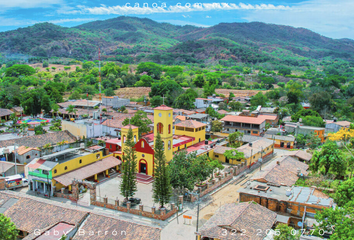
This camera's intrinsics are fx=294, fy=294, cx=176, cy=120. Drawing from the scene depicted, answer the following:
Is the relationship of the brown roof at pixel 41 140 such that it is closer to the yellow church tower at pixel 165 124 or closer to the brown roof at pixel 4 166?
the brown roof at pixel 4 166

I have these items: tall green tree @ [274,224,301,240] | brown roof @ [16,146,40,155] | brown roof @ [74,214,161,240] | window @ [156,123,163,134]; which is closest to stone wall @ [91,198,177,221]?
brown roof @ [74,214,161,240]

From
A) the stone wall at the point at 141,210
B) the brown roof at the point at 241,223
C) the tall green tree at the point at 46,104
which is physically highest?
the tall green tree at the point at 46,104

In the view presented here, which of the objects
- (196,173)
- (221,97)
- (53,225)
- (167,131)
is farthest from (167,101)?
(53,225)

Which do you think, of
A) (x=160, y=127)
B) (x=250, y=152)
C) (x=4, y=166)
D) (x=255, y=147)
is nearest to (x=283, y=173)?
(x=250, y=152)

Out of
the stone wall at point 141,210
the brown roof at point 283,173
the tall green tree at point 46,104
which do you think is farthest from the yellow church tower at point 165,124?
the tall green tree at point 46,104

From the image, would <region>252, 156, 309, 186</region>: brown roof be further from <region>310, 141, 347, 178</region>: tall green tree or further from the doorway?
the doorway

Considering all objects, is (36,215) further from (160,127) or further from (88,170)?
(160,127)

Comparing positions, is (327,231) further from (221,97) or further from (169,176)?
(221,97)
